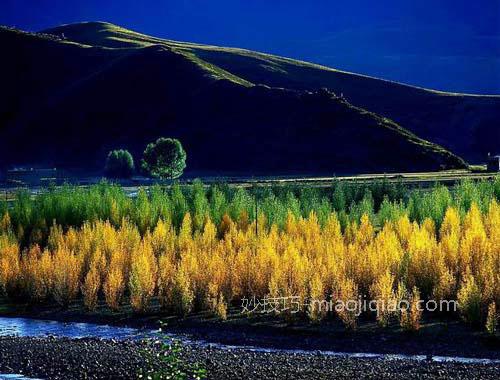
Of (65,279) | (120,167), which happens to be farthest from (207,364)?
(120,167)

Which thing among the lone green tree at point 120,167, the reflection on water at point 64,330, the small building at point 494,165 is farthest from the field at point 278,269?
the lone green tree at point 120,167

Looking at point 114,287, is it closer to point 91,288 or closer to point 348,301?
point 91,288

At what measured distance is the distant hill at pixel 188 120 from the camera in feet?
421

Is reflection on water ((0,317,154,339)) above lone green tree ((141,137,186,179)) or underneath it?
underneath

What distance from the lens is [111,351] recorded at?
21.1 metres

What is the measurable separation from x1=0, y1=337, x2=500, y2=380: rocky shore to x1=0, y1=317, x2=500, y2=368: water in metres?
0.57

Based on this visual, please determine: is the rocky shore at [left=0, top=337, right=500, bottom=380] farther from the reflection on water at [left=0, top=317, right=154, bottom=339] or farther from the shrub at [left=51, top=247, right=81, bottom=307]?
the shrub at [left=51, top=247, right=81, bottom=307]

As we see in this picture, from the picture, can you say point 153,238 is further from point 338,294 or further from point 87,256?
point 338,294

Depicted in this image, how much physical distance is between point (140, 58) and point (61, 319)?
6231 inches

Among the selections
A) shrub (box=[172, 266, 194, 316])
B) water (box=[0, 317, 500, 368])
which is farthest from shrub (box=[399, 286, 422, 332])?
shrub (box=[172, 266, 194, 316])

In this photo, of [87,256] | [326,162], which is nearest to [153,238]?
[87,256]

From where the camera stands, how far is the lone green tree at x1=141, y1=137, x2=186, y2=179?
107 m

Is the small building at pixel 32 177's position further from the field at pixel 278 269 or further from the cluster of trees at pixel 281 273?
the cluster of trees at pixel 281 273

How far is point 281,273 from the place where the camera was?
84.9 ft
